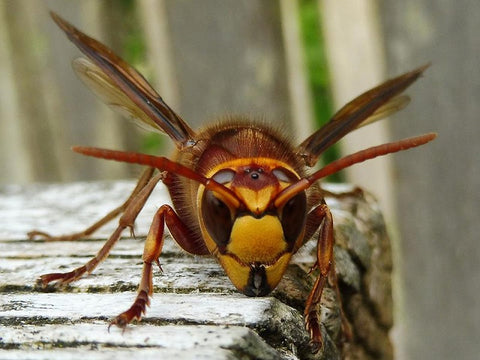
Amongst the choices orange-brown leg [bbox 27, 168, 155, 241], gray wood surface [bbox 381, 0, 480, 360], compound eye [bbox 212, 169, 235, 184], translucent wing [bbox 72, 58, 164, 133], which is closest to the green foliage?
gray wood surface [bbox 381, 0, 480, 360]

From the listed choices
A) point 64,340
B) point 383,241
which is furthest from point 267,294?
point 383,241

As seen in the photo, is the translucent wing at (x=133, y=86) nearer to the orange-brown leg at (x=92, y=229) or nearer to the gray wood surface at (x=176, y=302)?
the orange-brown leg at (x=92, y=229)

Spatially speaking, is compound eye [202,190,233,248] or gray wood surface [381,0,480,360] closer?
compound eye [202,190,233,248]

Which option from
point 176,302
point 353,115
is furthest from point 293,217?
point 353,115

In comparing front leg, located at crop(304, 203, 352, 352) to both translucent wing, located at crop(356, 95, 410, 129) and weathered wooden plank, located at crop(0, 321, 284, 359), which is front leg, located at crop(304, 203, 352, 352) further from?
translucent wing, located at crop(356, 95, 410, 129)

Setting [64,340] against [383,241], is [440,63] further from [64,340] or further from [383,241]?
[64,340]

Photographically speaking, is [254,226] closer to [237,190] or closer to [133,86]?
[237,190]
